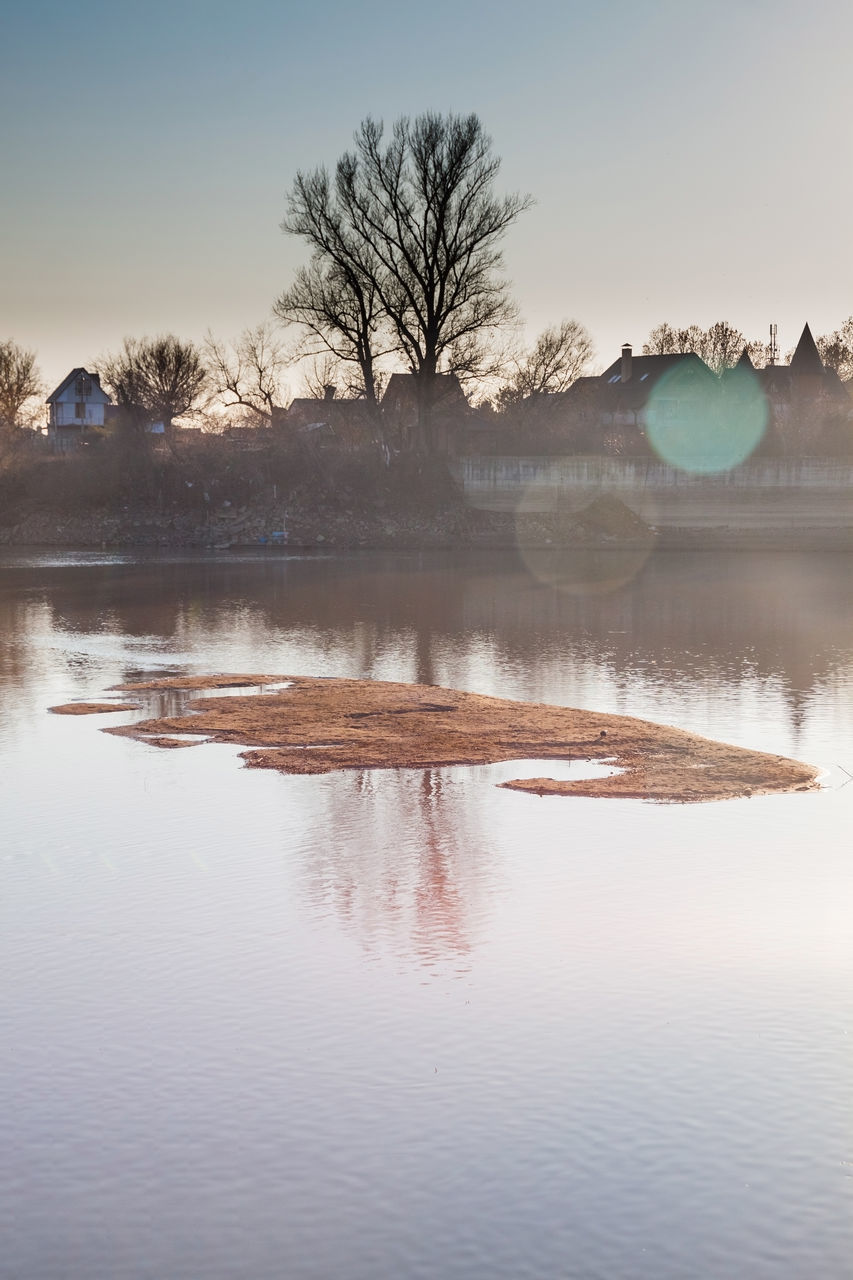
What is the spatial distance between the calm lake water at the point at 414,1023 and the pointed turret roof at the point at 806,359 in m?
99.8

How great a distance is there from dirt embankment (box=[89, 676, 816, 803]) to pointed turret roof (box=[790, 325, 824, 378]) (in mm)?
98152

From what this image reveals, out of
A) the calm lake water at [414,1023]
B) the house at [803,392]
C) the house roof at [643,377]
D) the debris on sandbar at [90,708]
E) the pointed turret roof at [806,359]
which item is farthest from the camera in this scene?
the pointed turret roof at [806,359]

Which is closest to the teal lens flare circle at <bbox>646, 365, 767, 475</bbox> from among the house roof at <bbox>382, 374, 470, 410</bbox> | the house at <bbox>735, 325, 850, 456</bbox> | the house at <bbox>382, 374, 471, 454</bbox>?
the house at <bbox>735, 325, 850, 456</bbox>

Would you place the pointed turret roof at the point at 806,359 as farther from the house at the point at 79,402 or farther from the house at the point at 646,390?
the house at the point at 79,402

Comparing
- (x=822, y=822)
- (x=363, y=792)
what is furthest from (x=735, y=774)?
(x=363, y=792)

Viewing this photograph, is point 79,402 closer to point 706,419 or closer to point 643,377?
point 643,377

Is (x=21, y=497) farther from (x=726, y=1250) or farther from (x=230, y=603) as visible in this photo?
(x=726, y=1250)

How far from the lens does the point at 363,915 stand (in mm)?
8969

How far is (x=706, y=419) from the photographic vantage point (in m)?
80.8

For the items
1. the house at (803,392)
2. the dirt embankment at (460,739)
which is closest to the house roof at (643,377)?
the house at (803,392)

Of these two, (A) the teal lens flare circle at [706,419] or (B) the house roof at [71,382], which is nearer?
(A) the teal lens flare circle at [706,419]

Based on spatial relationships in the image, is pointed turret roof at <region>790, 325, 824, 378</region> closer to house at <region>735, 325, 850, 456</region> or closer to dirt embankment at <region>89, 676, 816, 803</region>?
house at <region>735, 325, 850, 456</region>

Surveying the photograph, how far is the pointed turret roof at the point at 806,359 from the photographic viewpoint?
110 meters

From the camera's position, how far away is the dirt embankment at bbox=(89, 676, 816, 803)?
1296cm
